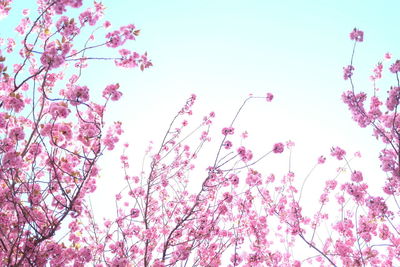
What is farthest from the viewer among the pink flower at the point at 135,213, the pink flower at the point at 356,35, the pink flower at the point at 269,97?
the pink flower at the point at 269,97

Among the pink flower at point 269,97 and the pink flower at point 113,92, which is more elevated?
the pink flower at point 269,97

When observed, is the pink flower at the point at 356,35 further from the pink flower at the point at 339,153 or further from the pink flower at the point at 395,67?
the pink flower at the point at 339,153

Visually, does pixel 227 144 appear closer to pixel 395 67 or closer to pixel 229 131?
pixel 229 131

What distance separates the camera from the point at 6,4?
502 centimetres

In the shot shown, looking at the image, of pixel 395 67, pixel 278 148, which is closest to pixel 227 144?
pixel 278 148

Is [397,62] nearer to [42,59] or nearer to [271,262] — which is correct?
[271,262]

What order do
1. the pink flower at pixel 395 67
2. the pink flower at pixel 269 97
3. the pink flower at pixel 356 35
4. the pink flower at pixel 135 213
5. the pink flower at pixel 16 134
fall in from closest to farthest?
the pink flower at pixel 16 134 → the pink flower at pixel 395 67 → the pink flower at pixel 356 35 → the pink flower at pixel 135 213 → the pink flower at pixel 269 97

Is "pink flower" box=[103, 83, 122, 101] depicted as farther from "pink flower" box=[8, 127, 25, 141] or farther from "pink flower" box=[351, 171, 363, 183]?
"pink flower" box=[351, 171, 363, 183]

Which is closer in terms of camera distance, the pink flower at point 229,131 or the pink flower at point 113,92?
the pink flower at point 113,92

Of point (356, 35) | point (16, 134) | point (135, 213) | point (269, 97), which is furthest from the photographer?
point (269, 97)

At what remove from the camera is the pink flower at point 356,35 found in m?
6.62

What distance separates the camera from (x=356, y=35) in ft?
21.9

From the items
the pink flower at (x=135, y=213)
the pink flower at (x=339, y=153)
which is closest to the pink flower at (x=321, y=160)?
the pink flower at (x=339, y=153)

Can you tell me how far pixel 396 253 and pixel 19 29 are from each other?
10.9 meters
